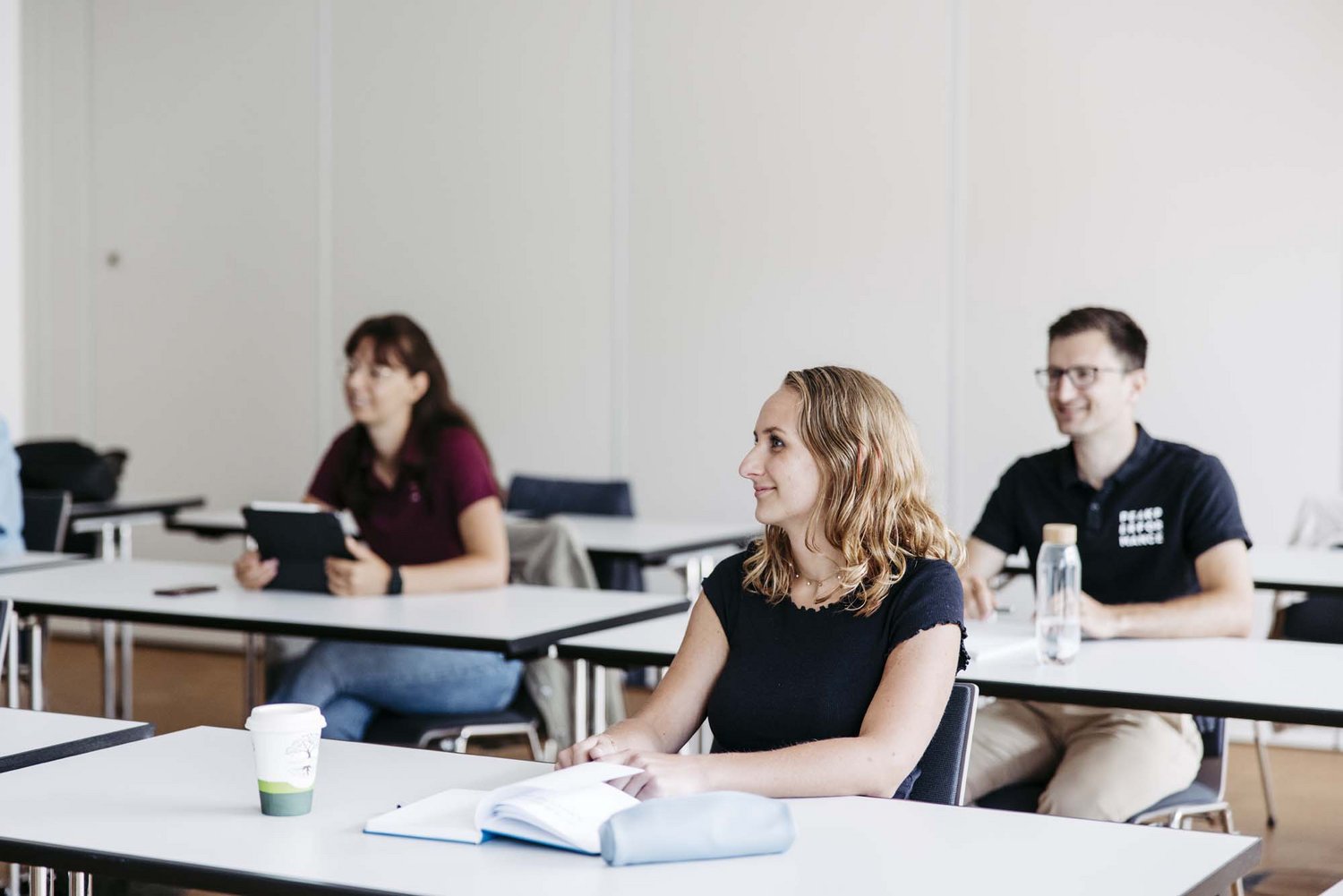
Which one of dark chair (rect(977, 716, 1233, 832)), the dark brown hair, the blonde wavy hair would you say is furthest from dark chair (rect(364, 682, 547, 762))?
the blonde wavy hair

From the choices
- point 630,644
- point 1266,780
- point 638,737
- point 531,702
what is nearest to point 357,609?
point 531,702

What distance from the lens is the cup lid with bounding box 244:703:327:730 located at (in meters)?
1.76

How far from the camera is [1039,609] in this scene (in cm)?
286

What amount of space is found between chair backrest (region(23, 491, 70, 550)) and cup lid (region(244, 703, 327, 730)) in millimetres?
3202

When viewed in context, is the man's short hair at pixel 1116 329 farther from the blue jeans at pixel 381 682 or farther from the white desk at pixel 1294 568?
the blue jeans at pixel 381 682

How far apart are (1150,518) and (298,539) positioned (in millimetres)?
1841

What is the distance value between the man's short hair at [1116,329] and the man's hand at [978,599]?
0.55m

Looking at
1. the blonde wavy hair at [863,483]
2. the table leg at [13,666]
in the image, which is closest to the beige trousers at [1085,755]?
the blonde wavy hair at [863,483]

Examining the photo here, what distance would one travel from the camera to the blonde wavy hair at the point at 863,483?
2.18 m

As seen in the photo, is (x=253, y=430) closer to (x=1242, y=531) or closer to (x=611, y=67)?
(x=611, y=67)

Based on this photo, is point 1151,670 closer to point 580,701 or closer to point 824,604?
point 824,604

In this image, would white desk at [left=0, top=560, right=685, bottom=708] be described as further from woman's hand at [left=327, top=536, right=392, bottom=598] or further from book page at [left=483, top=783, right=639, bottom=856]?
book page at [left=483, top=783, right=639, bottom=856]

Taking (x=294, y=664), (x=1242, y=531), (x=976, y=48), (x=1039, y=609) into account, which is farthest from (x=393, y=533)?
(x=976, y=48)

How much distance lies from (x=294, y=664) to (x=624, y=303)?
2970 millimetres
